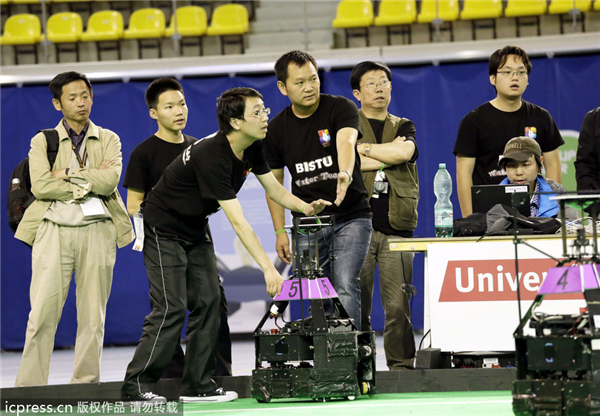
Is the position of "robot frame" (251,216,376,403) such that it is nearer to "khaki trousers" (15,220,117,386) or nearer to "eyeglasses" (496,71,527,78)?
"khaki trousers" (15,220,117,386)

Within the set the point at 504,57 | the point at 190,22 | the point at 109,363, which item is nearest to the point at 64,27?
the point at 190,22

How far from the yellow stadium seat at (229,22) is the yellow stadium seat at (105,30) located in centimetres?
127

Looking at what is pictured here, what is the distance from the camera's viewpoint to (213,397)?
3943 mm

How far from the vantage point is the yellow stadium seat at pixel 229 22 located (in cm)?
1020

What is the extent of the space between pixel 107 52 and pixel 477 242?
766cm

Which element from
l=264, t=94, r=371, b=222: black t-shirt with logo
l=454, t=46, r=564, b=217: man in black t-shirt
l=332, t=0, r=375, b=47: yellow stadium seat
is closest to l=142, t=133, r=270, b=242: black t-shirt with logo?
l=264, t=94, r=371, b=222: black t-shirt with logo

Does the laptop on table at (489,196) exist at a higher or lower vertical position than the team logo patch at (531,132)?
lower

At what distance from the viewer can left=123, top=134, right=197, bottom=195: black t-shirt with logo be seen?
461 centimetres

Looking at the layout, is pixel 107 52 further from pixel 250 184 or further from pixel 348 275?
pixel 348 275

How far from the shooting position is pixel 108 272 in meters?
4.54

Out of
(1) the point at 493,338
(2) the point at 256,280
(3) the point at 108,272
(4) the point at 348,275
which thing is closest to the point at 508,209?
(1) the point at 493,338

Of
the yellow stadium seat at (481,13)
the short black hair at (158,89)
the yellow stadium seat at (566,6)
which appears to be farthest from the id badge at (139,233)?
the yellow stadium seat at (566,6)

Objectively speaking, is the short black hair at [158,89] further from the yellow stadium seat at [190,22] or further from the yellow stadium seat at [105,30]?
the yellow stadium seat at [105,30]

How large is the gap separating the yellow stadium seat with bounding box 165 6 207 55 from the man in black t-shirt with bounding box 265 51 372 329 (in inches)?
246
